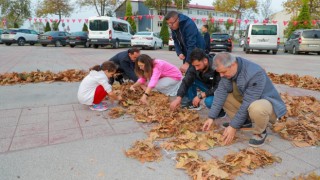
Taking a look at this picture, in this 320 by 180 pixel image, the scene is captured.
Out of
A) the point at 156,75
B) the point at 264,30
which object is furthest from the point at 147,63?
the point at 264,30

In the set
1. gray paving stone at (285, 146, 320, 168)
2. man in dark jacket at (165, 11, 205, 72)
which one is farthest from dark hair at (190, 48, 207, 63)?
gray paving stone at (285, 146, 320, 168)

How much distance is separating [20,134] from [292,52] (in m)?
20.0

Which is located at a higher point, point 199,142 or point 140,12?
point 140,12

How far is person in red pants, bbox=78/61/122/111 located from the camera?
4.12m

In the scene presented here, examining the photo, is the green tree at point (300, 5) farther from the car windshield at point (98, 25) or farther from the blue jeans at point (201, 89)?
the blue jeans at point (201, 89)

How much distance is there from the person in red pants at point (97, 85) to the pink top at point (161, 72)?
0.64 metres

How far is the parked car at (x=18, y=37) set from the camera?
23.1m

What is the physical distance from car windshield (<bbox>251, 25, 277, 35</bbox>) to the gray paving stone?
15829 mm

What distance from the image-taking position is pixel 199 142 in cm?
304

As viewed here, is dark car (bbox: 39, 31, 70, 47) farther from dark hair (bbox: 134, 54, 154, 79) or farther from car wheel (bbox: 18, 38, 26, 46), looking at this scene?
dark hair (bbox: 134, 54, 154, 79)

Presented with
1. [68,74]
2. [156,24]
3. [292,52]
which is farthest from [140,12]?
[68,74]

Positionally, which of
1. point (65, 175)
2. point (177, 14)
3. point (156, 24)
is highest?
point (156, 24)

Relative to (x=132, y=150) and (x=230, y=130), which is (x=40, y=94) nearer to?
(x=132, y=150)

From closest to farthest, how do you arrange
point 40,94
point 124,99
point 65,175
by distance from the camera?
point 65,175, point 124,99, point 40,94
